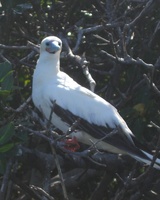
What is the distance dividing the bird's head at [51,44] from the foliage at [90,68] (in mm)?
82

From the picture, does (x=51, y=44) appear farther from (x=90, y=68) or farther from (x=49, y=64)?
(x=90, y=68)

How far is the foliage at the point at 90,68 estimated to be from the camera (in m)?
5.40

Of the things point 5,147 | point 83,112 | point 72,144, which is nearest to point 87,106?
point 83,112

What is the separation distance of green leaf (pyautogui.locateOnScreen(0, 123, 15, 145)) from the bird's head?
1.25 m

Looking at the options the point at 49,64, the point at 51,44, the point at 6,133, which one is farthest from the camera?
the point at 49,64

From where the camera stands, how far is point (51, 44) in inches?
223

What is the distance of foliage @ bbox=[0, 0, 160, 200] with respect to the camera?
5402mm

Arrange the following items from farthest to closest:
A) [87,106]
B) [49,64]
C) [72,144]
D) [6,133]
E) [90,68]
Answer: [90,68] → [49,64] → [87,106] → [72,144] → [6,133]

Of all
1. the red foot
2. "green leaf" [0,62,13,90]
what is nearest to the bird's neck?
the red foot

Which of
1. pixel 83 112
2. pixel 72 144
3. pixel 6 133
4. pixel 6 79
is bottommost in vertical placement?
pixel 72 144

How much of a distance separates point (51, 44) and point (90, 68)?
49cm

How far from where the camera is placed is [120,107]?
5656mm

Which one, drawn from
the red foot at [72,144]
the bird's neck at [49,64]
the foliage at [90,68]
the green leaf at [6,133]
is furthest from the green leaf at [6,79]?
the bird's neck at [49,64]

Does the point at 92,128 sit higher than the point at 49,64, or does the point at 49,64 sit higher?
the point at 49,64
